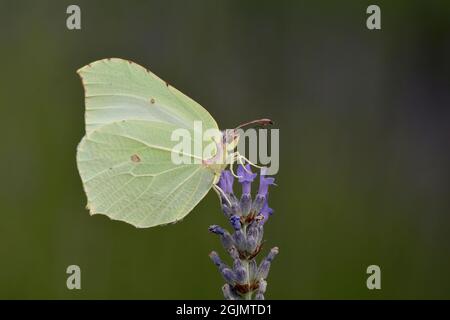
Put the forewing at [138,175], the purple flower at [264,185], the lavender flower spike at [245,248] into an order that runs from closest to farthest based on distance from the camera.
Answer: the lavender flower spike at [245,248] < the purple flower at [264,185] < the forewing at [138,175]

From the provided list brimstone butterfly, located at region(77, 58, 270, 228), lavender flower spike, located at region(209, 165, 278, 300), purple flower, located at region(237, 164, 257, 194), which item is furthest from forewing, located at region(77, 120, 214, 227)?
lavender flower spike, located at region(209, 165, 278, 300)

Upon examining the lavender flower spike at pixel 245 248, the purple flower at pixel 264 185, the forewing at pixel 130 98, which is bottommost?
the lavender flower spike at pixel 245 248

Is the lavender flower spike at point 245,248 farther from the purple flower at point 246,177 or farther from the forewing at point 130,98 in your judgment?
the forewing at point 130,98

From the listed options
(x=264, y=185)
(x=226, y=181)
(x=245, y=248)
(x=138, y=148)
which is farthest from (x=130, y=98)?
(x=245, y=248)

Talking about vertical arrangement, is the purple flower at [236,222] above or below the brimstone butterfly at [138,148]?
below

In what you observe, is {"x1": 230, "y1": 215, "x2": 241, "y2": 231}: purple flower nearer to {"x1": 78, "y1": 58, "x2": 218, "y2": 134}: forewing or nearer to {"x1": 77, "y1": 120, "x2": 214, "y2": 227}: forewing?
{"x1": 77, "y1": 120, "x2": 214, "y2": 227}: forewing

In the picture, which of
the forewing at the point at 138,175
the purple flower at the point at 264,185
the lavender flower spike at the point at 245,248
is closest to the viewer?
the lavender flower spike at the point at 245,248

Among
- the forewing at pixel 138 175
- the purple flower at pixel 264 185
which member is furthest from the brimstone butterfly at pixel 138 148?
the purple flower at pixel 264 185
